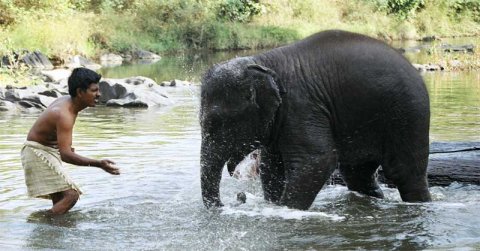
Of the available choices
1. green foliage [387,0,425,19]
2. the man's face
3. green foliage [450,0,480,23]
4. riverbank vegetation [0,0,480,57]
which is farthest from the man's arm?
green foliage [450,0,480,23]

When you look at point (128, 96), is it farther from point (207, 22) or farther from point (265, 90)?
point (207, 22)

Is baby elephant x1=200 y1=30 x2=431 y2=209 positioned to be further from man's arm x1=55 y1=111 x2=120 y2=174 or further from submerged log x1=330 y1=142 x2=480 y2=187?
submerged log x1=330 y1=142 x2=480 y2=187

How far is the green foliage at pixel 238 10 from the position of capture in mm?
50469

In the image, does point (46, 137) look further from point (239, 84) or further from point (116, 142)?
point (116, 142)

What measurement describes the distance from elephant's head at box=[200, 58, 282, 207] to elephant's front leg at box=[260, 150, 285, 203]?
495mm

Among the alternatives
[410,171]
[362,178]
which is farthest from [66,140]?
[410,171]

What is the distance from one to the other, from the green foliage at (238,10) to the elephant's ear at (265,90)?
143ft

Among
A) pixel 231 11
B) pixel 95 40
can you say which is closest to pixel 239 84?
pixel 95 40

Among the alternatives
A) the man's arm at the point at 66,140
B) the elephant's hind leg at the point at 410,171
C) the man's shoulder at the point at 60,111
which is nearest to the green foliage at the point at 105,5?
the man's shoulder at the point at 60,111

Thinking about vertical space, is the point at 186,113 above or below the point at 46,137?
below

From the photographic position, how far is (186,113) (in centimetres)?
1775

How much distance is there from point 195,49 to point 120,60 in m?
7.74

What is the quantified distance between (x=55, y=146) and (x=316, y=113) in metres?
2.59

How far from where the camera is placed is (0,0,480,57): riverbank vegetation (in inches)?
1475
